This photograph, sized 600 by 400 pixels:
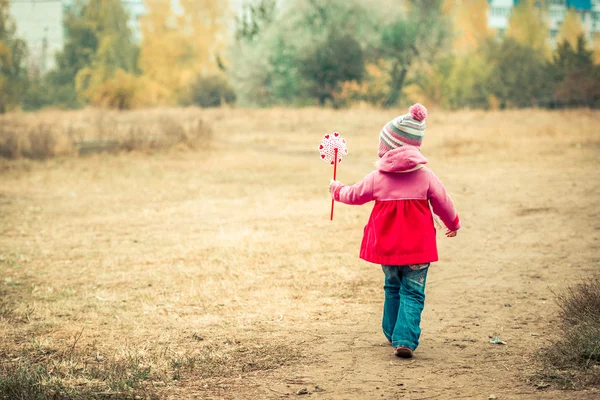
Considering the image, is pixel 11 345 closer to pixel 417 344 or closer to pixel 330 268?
pixel 417 344

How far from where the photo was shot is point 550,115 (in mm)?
31641

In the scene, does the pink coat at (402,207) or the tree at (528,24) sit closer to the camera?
the pink coat at (402,207)

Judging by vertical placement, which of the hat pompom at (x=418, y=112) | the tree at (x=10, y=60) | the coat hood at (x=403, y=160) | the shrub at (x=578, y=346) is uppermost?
the tree at (x=10, y=60)

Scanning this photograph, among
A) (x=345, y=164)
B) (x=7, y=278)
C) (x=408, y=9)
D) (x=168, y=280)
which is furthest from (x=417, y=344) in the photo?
(x=408, y=9)

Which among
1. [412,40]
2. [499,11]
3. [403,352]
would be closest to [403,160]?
[403,352]

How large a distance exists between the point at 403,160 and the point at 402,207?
0.30m

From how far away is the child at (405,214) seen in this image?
462 centimetres

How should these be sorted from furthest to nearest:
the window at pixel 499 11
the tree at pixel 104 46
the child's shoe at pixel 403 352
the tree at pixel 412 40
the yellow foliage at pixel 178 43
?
the window at pixel 499 11 < the yellow foliage at pixel 178 43 < the tree at pixel 104 46 < the tree at pixel 412 40 < the child's shoe at pixel 403 352

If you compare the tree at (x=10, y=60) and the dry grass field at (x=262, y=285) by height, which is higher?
the tree at (x=10, y=60)

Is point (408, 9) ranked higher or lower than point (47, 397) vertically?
higher

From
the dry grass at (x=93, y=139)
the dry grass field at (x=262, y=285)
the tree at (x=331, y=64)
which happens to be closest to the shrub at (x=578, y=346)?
the dry grass field at (x=262, y=285)

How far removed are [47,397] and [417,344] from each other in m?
2.22

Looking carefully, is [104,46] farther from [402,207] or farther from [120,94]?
[402,207]

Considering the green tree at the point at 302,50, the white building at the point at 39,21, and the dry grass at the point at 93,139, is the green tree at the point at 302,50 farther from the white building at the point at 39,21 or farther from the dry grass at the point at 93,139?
the dry grass at the point at 93,139
